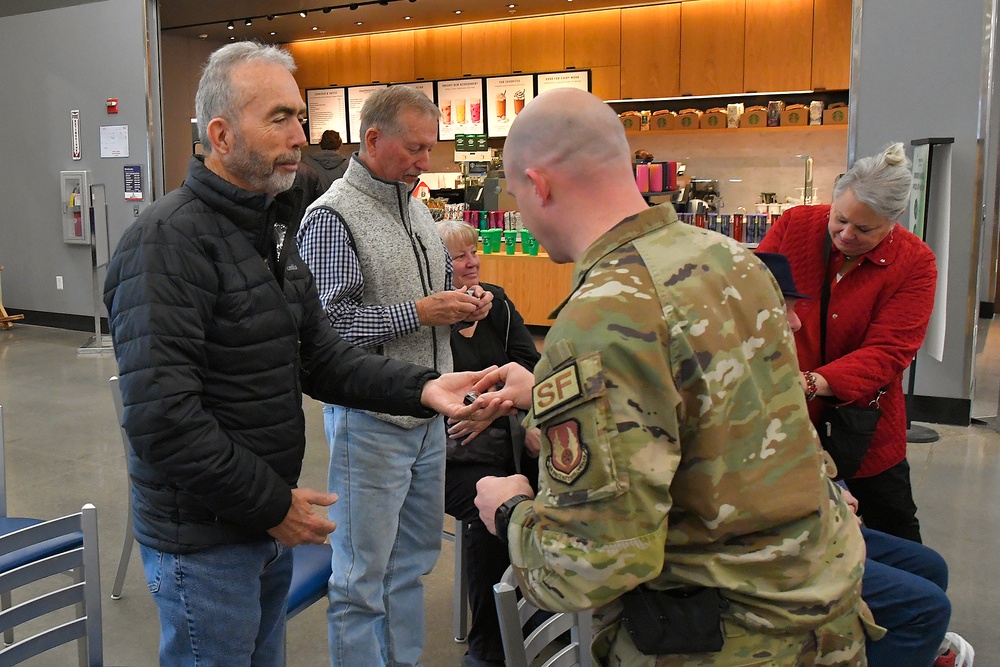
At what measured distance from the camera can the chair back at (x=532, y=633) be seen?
1533 millimetres

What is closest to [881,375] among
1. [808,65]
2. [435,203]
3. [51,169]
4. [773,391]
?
[773,391]

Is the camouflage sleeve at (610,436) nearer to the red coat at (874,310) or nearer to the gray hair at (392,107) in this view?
the gray hair at (392,107)

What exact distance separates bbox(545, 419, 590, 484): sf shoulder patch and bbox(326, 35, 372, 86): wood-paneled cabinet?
1112 centimetres

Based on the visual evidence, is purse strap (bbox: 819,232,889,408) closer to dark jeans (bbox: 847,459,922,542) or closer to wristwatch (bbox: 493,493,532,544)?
dark jeans (bbox: 847,459,922,542)

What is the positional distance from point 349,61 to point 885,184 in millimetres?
10236

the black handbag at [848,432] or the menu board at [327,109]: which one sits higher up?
the menu board at [327,109]

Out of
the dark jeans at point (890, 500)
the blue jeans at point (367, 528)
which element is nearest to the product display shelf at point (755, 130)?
the dark jeans at point (890, 500)

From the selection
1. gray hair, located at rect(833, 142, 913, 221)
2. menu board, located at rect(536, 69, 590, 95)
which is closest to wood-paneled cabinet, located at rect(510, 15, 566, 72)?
menu board, located at rect(536, 69, 590, 95)

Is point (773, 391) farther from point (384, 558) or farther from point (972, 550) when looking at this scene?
point (972, 550)

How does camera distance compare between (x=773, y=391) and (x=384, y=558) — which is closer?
(x=773, y=391)

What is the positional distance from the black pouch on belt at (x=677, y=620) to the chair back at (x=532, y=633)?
0.23 meters

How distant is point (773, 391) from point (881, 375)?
1476 millimetres

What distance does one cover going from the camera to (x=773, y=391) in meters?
1.28

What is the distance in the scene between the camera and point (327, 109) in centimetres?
1191
